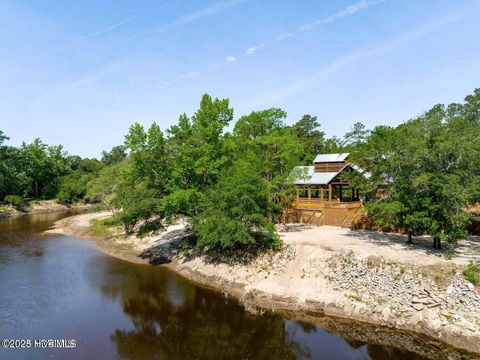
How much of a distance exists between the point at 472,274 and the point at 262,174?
1975 centimetres

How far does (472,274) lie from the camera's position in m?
19.0

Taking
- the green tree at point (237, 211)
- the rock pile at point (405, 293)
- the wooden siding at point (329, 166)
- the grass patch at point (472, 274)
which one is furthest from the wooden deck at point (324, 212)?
the grass patch at point (472, 274)

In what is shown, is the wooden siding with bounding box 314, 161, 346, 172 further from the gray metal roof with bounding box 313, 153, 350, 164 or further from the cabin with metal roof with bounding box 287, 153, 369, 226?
the gray metal roof with bounding box 313, 153, 350, 164

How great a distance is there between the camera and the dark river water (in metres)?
16.8

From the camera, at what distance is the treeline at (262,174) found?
74.5 ft

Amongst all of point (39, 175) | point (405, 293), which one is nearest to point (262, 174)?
point (405, 293)

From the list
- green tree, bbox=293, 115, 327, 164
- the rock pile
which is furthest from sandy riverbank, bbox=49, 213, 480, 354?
green tree, bbox=293, 115, 327, 164

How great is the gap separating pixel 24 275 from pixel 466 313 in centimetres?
3272

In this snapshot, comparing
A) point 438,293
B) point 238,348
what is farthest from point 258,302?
point 438,293

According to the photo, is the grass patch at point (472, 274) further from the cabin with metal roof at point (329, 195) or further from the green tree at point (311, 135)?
the green tree at point (311, 135)

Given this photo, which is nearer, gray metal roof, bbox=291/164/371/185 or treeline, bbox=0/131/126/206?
gray metal roof, bbox=291/164/371/185

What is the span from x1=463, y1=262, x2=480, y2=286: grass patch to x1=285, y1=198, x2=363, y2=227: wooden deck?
537 inches

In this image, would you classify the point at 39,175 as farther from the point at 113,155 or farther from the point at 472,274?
the point at 472,274

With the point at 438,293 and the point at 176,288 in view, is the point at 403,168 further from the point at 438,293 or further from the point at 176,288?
the point at 176,288
